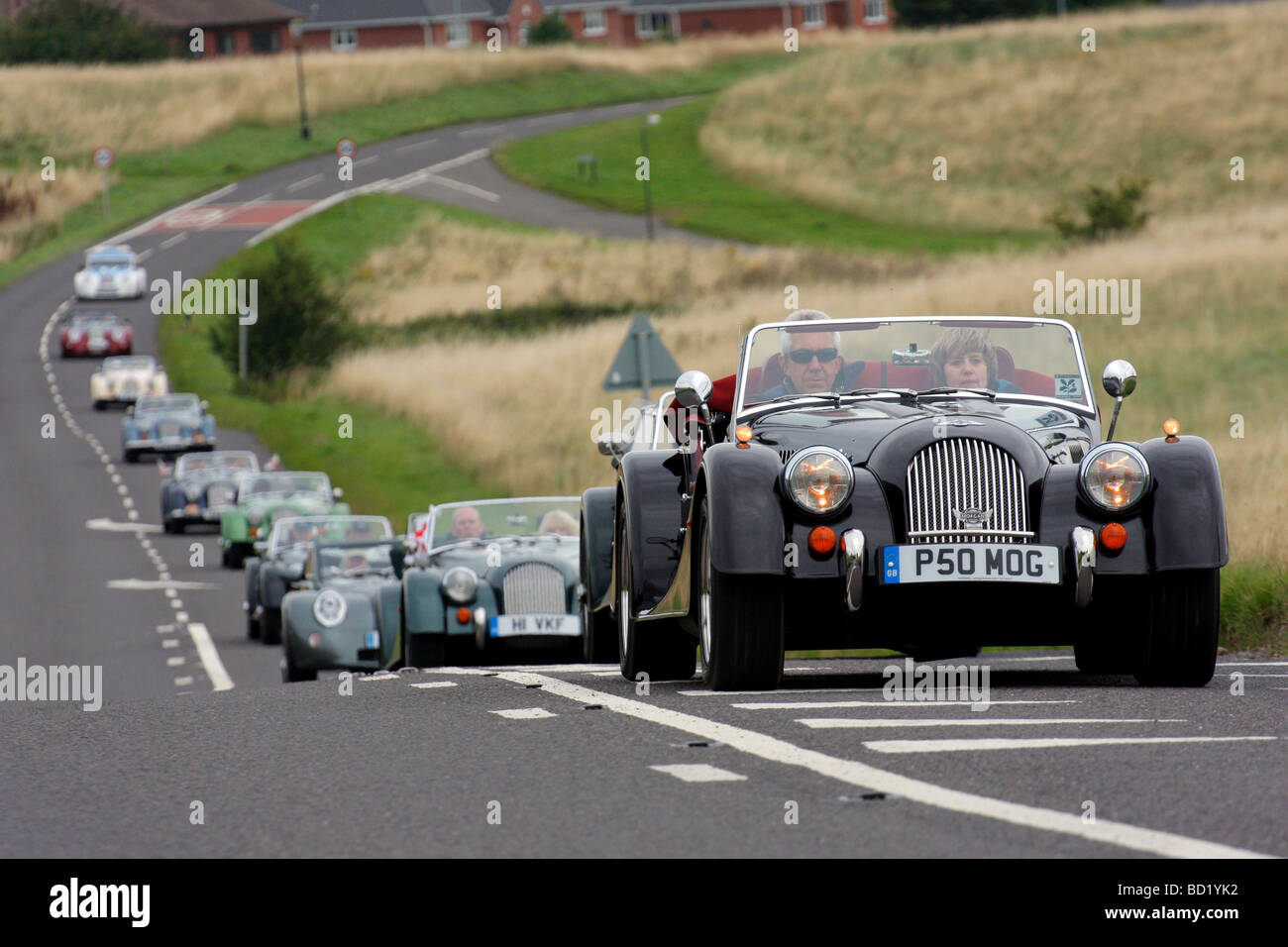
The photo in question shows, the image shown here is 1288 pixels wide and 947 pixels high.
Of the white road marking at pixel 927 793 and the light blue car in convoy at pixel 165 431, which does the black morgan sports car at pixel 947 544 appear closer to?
the white road marking at pixel 927 793

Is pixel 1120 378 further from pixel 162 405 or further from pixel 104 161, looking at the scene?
pixel 104 161

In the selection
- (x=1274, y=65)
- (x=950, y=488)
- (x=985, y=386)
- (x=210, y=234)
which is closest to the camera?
(x=950, y=488)

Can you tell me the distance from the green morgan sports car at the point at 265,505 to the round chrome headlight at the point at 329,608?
40.1ft

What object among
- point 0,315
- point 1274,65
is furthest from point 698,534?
point 1274,65

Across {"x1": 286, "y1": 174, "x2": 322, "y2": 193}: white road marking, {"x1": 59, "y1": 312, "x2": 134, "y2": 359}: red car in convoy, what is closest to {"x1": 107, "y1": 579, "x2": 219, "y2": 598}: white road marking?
{"x1": 59, "y1": 312, "x2": 134, "y2": 359}: red car in convoy

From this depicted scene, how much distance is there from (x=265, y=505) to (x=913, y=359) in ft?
79.1

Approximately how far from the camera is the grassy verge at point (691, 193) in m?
79.4

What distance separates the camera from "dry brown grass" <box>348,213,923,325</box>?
68000 mm

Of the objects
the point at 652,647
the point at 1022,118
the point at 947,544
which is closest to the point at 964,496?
the point at 947,544

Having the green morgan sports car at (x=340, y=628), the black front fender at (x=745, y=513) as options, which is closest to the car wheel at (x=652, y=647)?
the black front fender at (x=745, y=513)

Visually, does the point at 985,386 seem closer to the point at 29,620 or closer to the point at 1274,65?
the point at 29,620

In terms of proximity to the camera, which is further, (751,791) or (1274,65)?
(1274,65)

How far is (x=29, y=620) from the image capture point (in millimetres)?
27938
